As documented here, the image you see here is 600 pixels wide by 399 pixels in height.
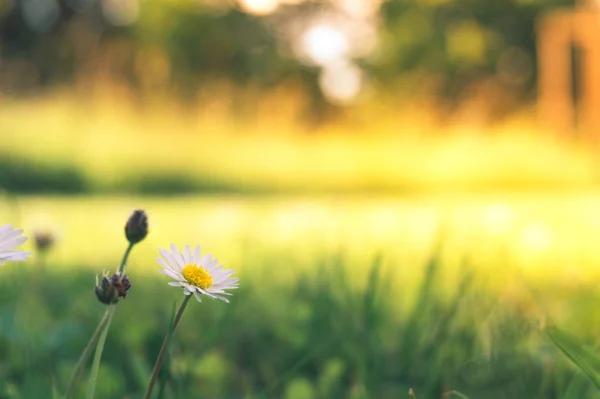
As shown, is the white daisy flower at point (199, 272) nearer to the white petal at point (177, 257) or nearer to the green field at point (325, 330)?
the white petal at point (177, 257)

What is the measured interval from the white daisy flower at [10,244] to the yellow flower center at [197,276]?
0.11m

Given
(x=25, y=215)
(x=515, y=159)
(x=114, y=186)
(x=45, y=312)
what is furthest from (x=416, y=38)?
(x=45, y=312)

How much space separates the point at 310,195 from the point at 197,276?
18.0 feet

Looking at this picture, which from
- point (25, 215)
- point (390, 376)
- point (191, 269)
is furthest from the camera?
point (25, 215)

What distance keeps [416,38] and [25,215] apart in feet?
44.4

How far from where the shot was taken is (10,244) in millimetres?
421

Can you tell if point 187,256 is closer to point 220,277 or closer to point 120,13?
point 220,277

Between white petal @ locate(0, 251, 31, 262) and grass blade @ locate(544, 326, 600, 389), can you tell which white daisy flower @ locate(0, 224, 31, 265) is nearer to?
white petal @ locate(0, 251, 31, 262)

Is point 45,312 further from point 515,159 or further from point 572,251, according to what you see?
point 515,159

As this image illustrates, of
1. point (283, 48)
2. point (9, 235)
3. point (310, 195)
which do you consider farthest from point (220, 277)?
point (283, 48)

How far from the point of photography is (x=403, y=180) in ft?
24.4

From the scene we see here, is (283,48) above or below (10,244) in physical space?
above

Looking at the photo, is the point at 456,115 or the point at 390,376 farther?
the point at 456,115

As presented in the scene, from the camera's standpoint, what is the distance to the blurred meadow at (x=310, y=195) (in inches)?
35.4
